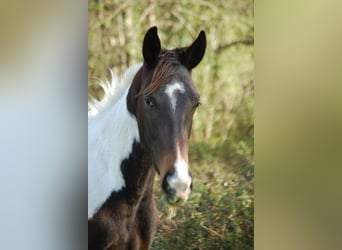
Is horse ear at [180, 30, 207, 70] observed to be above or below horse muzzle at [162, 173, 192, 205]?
above

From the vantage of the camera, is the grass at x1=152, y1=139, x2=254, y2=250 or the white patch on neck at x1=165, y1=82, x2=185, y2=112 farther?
the grass at x1=152, y1=139, x2=254, y2=250

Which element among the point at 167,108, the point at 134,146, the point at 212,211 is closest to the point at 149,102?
the point at 167,108

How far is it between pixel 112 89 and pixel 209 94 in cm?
38

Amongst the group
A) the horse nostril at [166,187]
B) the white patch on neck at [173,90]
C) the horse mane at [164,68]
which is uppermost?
the horse mane at [164,68]

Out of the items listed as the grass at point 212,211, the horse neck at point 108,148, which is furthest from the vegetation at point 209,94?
the horse neck at point 108,148

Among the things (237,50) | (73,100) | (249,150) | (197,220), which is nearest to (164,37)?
(237,50)

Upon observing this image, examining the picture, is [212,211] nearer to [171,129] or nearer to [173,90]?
[171,129]

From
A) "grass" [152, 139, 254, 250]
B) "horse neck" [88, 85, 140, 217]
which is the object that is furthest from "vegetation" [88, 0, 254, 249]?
"horse neck" [88, 85, 140, 217]

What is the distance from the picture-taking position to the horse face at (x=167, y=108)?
1533mm

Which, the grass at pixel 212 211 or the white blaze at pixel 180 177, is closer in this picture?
the white blaze at pixel 180 177

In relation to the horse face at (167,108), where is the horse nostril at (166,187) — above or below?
below

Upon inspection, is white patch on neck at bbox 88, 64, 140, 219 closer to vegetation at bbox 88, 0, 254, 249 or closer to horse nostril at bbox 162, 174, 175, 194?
vegetation at bbox 88, 0, 254, 249

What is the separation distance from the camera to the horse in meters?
1.56

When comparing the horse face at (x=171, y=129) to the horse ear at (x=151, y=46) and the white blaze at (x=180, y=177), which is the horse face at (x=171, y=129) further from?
the horse ear at (x=151, y=46)
